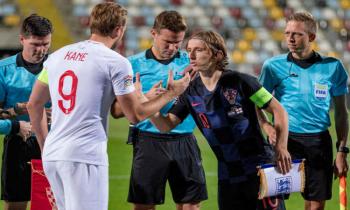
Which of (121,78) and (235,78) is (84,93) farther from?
(235,78)

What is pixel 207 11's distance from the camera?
24016mm

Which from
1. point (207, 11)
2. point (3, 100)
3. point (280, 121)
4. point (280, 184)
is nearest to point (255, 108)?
point (280, 121)

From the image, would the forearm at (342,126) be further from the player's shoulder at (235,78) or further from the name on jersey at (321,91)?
the player's shoulder at (235,78)

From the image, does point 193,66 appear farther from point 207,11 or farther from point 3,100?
point 207,11

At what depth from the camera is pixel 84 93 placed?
13.8 feet

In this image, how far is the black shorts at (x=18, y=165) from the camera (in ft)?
19.0

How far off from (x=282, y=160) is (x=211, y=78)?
67 centimetres

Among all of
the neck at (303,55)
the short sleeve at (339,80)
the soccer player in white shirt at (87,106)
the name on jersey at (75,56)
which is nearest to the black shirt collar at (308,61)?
the neck at (303,55)

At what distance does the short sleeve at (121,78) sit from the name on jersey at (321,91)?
220cm

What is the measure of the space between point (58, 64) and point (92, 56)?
21 cm

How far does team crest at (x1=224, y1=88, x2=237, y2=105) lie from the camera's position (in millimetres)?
4609

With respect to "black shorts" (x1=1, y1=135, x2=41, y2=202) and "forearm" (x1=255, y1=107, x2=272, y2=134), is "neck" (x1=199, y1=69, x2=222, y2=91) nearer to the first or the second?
"forearm" (x1=255, y1=107, x2=272, y2=134)

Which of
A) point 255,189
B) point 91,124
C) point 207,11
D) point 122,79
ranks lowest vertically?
point 255,189

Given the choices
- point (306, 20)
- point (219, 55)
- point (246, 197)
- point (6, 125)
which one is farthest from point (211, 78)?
point (6, 125)
